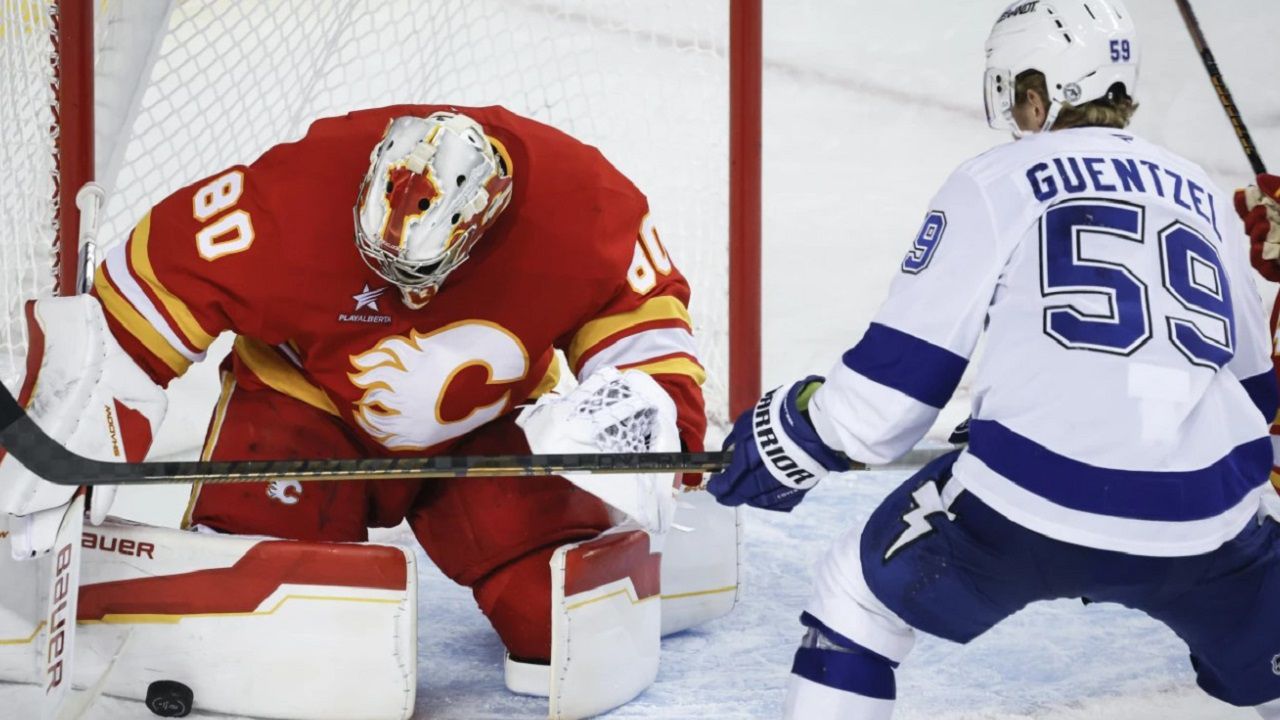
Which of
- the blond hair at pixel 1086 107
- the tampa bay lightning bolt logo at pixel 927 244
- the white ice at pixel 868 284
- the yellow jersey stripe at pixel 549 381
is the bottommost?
the white ice at pixel 868 284

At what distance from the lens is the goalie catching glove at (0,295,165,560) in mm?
1898

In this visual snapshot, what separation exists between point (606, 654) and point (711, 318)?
5.56 ft

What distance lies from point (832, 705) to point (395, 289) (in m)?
0.92

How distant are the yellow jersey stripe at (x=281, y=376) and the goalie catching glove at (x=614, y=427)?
0.40m

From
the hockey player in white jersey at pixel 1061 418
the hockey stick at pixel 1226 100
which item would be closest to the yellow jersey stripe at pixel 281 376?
the hockey player in white jersey at pixel 1061 418

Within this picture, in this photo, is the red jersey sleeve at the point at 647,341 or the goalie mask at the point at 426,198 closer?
the goalie mask at the point at 426,198

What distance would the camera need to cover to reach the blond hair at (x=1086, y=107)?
1608 millimetres

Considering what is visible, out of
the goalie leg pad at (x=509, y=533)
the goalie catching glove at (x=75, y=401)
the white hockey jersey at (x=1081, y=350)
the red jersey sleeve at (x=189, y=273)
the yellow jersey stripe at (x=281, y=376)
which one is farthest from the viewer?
the yellow jersey stripe at (x=281, y=376)

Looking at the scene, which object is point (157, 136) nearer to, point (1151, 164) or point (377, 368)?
point (377, 368)

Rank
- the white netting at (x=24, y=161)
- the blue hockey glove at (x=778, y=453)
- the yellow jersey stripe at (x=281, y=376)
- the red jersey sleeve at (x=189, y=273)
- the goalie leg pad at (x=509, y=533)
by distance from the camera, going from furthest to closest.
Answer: the white netting at (x=24, y=161) → the yellow jersey stripe at (x=281, y=376) → the goalie leg pad at (x=509, y=533) → the red jersey sleeve at (x=189, y=273) → the blue hockey glove at (x=778, y=453)

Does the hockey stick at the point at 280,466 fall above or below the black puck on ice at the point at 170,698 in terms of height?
above

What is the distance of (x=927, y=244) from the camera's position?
150 centimetres

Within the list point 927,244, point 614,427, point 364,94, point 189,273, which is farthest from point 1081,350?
point 364,94

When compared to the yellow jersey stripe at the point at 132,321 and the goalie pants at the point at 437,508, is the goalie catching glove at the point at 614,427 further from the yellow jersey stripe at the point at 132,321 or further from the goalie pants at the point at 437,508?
the yellow jersey stripe at the point at 132,321
